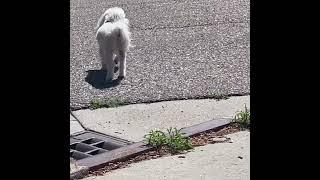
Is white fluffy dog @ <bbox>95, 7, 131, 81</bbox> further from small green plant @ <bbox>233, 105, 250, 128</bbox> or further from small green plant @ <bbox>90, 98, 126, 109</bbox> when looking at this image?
small green plant @ <bbox>233, 105, 250, 128</bbox>

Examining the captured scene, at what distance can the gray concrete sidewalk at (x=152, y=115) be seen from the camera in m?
5.86

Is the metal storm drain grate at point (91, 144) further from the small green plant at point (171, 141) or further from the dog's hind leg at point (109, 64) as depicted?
the dog's hind leg at point (109, 64)

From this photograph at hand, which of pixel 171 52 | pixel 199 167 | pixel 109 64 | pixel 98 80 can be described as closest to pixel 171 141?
pixel 199 167

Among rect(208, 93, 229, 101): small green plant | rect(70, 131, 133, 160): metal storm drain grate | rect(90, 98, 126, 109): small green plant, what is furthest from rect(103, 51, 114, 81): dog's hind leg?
rect(70, 131, 133, 160): metal storm drain grate

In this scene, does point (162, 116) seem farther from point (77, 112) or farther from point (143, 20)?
point (143, 20)

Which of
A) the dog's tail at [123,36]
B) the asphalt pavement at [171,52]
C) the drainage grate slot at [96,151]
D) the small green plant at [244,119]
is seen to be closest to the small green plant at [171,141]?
the drainage grate slot at [96,151]

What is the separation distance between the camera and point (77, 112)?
6559 millimetres

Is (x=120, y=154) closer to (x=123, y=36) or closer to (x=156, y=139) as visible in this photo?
(x=156, y=139)

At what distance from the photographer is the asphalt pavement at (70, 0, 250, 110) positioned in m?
7.25

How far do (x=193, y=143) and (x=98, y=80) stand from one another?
290 cm

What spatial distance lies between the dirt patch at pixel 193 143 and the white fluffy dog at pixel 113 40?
90.9 inches

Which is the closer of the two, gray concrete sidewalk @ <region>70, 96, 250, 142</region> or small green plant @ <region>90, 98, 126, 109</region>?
gray concrete sidewalk @ <region>70, 96, 250, 142</region>
